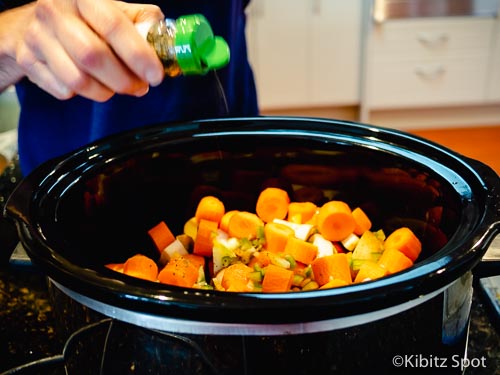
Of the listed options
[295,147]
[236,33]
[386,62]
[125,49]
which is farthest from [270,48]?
[125,49]

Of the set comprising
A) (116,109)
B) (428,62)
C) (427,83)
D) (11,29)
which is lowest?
(427,83)

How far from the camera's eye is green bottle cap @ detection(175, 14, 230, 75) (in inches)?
21.0

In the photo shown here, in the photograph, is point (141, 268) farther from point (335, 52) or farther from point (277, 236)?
point (335, 52)

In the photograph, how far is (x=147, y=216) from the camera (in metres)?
0.84

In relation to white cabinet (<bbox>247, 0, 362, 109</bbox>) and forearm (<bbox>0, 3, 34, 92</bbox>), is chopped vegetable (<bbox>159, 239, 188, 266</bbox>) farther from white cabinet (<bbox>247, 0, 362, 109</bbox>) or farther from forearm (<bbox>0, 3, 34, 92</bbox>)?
white cabinet (<bbox>247, 0, 362, 109</bbox>)

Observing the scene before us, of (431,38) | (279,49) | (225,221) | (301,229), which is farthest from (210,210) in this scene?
(431,38)

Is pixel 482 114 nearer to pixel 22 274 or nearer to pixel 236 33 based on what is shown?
pixel 236 33

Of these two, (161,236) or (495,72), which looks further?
(495,72)

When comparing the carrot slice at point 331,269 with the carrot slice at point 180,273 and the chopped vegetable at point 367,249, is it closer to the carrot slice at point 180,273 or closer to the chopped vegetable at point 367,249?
the chopped vegetable at point 367,249

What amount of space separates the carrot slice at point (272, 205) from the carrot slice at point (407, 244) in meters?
0.16

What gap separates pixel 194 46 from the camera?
1.76 feet

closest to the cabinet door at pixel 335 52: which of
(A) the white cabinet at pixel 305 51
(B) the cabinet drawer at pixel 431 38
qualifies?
(A) the white cabinet at pixel 305 51

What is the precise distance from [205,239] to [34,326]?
25 centimetres

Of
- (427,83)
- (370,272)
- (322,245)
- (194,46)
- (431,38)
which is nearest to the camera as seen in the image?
(194,46)
